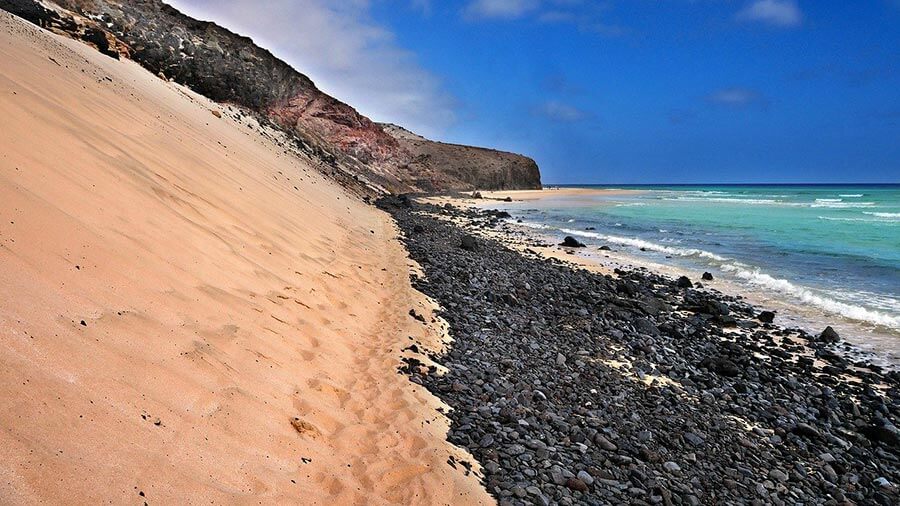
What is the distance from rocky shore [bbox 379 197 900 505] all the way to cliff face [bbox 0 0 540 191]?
2332cm

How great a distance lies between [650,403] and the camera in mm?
6141

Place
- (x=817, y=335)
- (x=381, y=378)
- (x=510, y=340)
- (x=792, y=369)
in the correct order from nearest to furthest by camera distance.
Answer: (x=381, y=378) < (x=510, y=340) < (x=792, y=369) < (x=817, y=335)

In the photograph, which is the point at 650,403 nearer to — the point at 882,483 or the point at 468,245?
A: the point at 882,483

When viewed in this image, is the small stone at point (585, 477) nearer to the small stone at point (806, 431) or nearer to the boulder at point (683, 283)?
the small stone at point (806, 431)

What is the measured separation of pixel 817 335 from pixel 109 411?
11566 millimetres

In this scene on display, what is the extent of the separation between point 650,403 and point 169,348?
17.3 ft

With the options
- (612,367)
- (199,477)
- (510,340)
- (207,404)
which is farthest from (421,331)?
(199,477)

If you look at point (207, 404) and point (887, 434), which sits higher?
point (207, 404)

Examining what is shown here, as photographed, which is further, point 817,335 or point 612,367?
point 817,335

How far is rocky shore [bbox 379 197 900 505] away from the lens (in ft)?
14.7

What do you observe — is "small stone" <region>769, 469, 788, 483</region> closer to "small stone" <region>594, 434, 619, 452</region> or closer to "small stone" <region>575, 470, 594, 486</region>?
"small stone" <region>594, 434, 619, 452</region>

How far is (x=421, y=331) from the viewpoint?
7164 millimetres

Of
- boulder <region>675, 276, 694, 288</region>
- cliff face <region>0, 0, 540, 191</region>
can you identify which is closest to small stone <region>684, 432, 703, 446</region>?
boulder <region>675, 276, 694, 288</region>

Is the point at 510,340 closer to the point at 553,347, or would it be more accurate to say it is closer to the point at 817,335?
the point at 553,347
